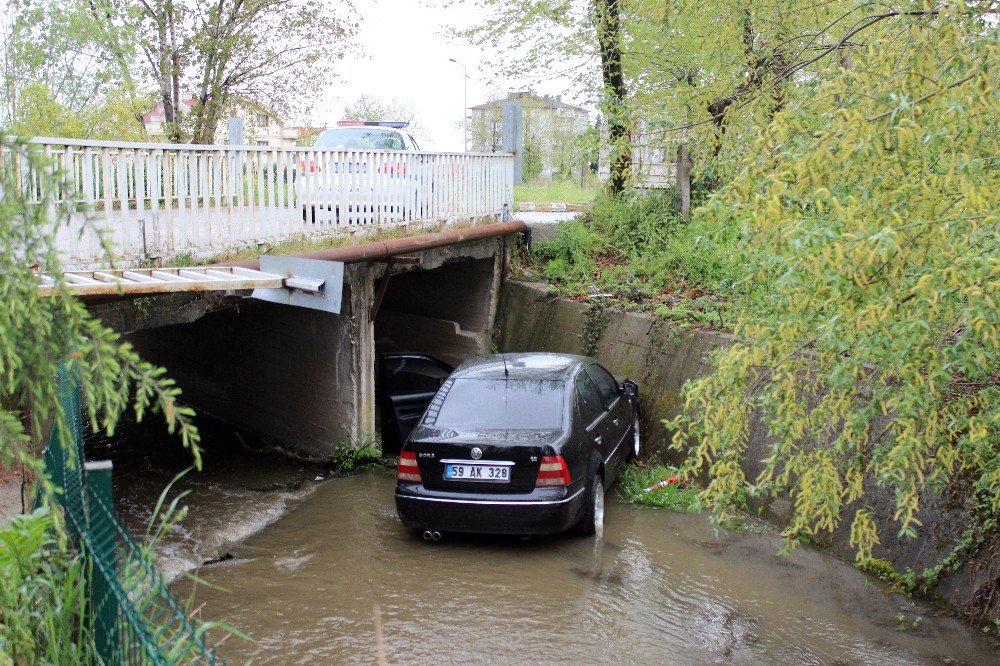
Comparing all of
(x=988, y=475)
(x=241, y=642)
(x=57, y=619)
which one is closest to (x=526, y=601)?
(x=241, y=642)

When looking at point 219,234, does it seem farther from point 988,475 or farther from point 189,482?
point 988,475

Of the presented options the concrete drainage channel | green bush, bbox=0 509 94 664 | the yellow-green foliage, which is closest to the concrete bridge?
the concrete drainage channel

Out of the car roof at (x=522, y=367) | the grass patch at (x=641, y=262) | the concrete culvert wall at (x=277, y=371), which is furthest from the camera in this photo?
the grass patch at (x=641, y=262)

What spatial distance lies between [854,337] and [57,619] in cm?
358

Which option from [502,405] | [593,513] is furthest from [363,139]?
[593,513]

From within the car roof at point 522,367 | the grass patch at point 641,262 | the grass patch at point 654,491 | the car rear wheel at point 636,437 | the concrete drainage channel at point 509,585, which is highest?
the grass patch at point 641,262

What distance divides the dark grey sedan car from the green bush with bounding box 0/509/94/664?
4160 millimetres

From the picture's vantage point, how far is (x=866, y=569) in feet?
24.2

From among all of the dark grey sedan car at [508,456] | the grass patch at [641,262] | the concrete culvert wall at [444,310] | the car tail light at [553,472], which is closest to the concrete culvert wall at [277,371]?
the concrete culvert wall at [444,310]

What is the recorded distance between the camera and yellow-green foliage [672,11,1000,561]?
3602mm

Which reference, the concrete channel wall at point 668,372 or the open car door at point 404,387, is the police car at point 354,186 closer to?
the open car door at point 404,387

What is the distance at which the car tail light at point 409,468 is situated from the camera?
24.7 ft

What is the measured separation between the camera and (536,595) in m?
6.70

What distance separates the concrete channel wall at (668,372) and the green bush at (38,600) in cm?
609
